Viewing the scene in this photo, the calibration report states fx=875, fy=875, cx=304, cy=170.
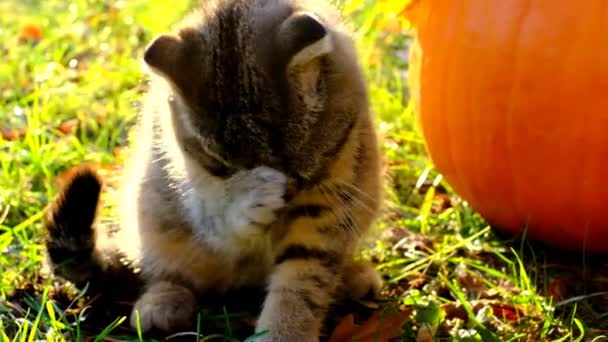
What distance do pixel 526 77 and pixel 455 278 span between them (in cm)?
61

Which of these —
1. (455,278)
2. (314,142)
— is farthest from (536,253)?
→ (314,142)

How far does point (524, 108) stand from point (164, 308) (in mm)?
1122

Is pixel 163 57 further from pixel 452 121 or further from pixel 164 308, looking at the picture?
pixel 452 121

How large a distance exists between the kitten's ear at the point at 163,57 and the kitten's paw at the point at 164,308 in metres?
0.60

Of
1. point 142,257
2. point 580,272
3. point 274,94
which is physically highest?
point 274,94

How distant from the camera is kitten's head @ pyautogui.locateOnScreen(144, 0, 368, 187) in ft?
6.15

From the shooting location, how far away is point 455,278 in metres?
2.53

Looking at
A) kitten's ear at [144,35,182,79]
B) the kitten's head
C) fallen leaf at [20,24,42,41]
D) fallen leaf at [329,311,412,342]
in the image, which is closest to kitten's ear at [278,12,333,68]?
the kitten's head

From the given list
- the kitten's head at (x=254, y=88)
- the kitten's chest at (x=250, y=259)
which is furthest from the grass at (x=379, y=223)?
the kitten's head at (x=254, y=88)

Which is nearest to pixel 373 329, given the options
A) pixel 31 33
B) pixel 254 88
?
pixel 254 88

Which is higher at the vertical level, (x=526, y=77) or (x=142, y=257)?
(x=526, y=77)

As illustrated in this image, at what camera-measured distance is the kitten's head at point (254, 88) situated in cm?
188

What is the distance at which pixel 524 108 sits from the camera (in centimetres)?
244

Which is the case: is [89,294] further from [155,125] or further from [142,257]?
[155,125]
